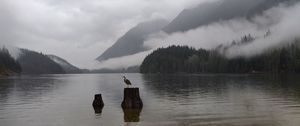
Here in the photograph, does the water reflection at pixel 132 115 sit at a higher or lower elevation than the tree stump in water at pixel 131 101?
lower

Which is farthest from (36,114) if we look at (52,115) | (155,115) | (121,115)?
(155,115)

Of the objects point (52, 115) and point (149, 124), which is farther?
point (52, 115)

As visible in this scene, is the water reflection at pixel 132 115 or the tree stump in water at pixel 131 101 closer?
the water reflection at pixel 132 115

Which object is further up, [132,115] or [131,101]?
[131,101]

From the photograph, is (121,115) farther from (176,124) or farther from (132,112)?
(176,124)

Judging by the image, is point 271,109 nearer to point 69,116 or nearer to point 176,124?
point 176,124

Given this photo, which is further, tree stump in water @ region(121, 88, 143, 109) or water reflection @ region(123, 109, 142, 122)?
tree stump in water @ region(121, 88, 143, 109)

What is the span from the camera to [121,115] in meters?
50.4

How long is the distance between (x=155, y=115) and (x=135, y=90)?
6402 millimetres

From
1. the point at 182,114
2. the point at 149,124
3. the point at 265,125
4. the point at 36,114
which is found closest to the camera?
the point at 265,125

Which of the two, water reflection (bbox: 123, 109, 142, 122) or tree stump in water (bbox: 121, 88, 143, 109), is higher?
tree stump in water (bbox: 121, 88, 143, 109)

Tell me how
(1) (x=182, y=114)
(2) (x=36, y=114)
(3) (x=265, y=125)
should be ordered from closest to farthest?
(3) (x=265, y=125) < (1) (x=182, y=114) < (2) (x=36, y=114)

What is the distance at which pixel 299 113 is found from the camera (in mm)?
47625

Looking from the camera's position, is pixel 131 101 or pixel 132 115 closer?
pixel 132 115
